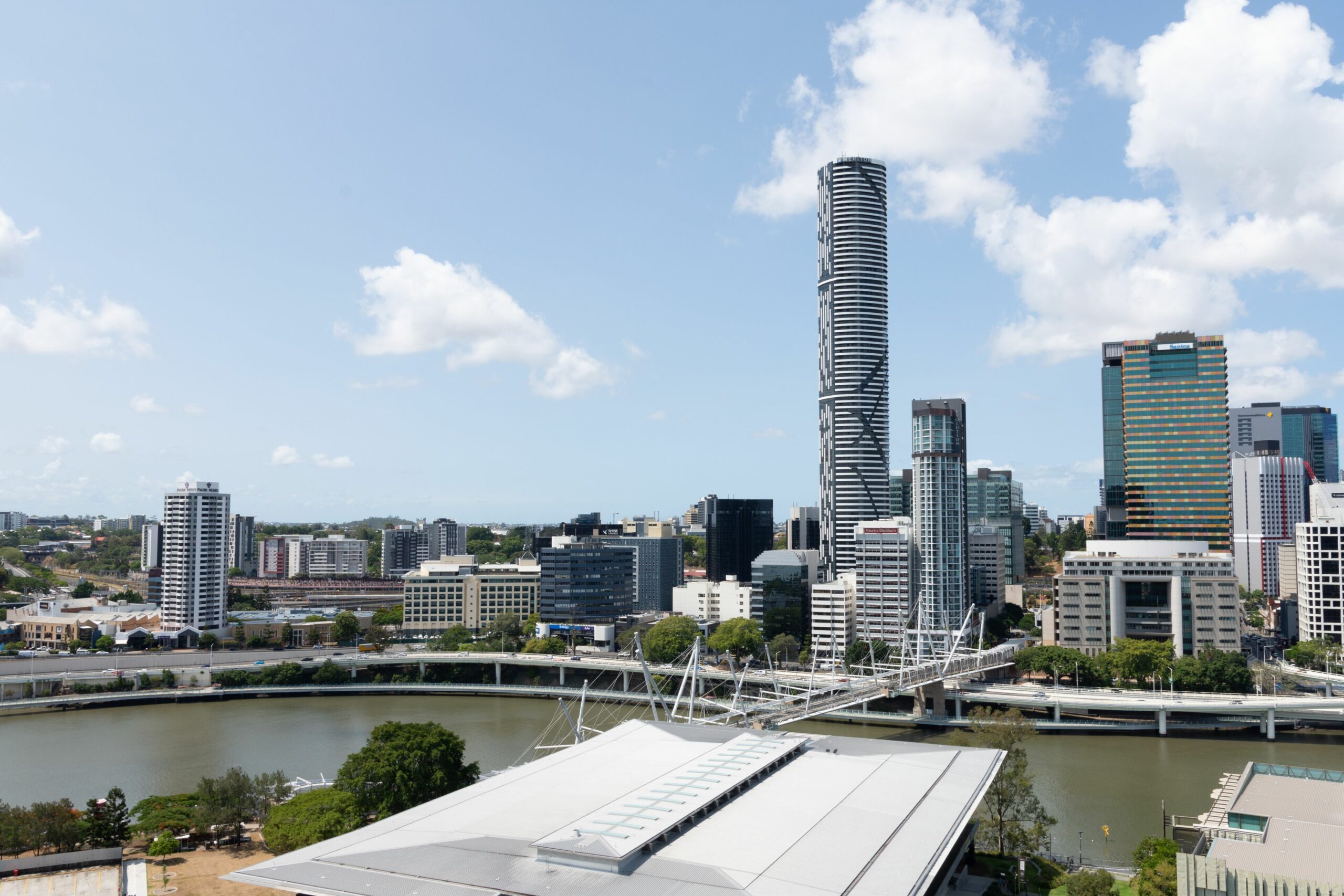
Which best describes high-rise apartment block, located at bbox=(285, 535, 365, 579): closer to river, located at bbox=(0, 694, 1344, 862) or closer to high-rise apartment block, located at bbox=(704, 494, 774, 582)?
high-rise apartment block, located at bbox=(704, 494, 774, 582)

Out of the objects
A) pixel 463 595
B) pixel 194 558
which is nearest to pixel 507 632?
pixel 463 595

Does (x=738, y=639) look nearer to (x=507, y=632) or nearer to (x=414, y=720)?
(x=507, y=632)

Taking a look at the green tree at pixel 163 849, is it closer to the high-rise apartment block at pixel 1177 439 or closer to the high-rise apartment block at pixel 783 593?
the high-rise apartment block at pixel 783 593

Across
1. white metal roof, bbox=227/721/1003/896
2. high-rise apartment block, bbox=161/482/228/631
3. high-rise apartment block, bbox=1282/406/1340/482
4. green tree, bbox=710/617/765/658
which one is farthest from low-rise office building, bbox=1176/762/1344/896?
high-rise apartment block, bbox=1282/406/1340/482

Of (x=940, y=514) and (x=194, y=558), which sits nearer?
(x=940, y=514)

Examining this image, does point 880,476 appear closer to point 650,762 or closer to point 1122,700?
point 1122,700

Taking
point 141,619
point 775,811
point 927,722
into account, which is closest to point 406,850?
point 775,811
